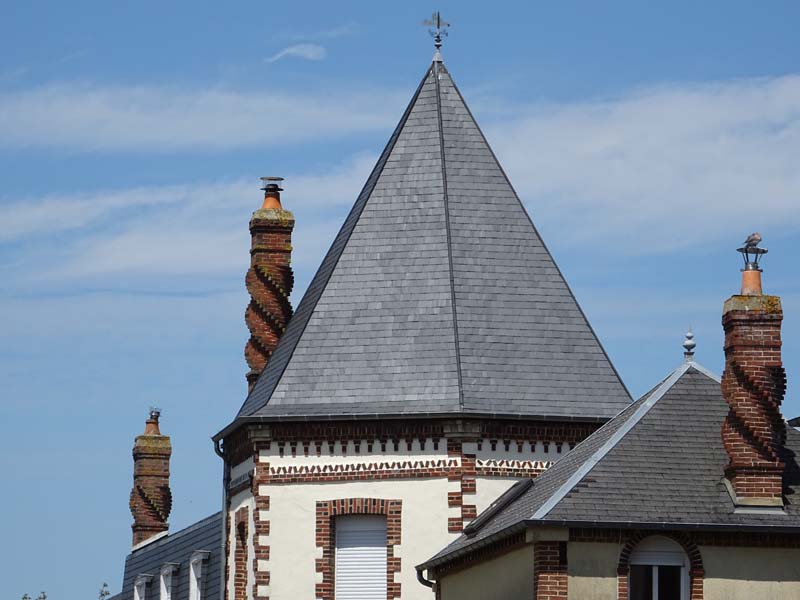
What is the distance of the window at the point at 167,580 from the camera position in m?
52.9

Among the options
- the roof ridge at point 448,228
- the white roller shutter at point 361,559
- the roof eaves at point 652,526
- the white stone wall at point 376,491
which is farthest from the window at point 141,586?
the roof eaves at point 652,526

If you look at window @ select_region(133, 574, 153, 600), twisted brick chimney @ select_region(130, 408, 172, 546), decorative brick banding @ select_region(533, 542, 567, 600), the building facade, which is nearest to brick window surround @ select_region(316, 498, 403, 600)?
the building facade

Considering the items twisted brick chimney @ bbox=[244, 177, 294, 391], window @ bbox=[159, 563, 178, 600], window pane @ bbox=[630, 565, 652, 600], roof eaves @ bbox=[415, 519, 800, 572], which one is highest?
twisted brick chimney @ bbox=[244, 177, 294, 391]

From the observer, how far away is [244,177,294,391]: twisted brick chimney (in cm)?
4550

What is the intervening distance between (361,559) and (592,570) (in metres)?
8.34

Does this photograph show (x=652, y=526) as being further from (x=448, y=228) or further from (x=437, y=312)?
(x=448, y=228)

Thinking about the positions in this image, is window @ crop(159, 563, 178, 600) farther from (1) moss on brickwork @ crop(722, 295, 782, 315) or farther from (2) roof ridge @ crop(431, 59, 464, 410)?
(1) moss on brickwork @ crop(722, 295, 782, 315)

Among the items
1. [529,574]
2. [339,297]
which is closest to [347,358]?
[339,297]

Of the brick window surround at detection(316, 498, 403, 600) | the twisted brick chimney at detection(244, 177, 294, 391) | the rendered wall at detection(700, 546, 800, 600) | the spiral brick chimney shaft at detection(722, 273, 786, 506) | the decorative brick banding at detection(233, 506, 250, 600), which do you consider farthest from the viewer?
the twisted brick chimney at detection(244, 177, 294, 391)

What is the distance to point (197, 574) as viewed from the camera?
164ft

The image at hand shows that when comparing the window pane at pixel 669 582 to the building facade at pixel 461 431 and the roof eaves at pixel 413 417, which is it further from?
the roof eaves at pixel 413 417

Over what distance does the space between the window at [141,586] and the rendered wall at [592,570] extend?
78.0ft

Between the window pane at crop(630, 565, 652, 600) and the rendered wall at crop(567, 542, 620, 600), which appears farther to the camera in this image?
the window pane at crop(630, 565, 652, 600)

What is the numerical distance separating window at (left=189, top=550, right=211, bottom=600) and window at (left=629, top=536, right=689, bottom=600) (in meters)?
17.7
